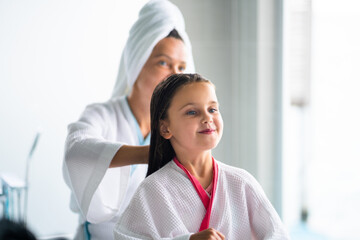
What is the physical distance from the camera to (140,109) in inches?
57.5

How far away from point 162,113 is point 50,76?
108 centimetres

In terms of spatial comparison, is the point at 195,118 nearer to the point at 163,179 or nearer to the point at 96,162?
the point at 163,179

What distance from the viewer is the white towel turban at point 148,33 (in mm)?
1346

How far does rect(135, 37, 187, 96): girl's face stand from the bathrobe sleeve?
16cm

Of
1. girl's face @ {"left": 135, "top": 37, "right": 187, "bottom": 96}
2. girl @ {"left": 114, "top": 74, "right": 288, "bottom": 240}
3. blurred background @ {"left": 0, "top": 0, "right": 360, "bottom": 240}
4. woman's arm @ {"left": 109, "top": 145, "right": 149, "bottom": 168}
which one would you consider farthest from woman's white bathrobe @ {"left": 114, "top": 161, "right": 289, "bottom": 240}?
blurred background @ {"left": 0, "top": 0, "right": 360, "bottom": 240}

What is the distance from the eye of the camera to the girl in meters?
0.95

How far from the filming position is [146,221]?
94cm

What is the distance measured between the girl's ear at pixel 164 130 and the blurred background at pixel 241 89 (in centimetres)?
103

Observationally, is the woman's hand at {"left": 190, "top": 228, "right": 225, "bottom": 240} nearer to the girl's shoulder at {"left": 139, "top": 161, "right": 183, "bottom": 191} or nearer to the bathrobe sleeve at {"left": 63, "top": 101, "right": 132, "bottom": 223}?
the girl's shoulder at {"left": 139, "top": 161, "right": 183, "bottom": 191}

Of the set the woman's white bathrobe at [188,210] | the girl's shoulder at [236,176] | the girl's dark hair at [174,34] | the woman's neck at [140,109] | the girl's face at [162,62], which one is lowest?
the woman's white bathrobe at [188,210]

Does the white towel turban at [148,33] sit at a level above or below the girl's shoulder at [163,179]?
above

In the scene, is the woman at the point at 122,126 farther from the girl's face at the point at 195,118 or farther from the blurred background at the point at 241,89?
the blurred background at the point at 241,89

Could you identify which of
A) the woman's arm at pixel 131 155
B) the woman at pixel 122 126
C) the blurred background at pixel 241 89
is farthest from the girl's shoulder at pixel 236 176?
A: the blurred background at pixel 241 89
